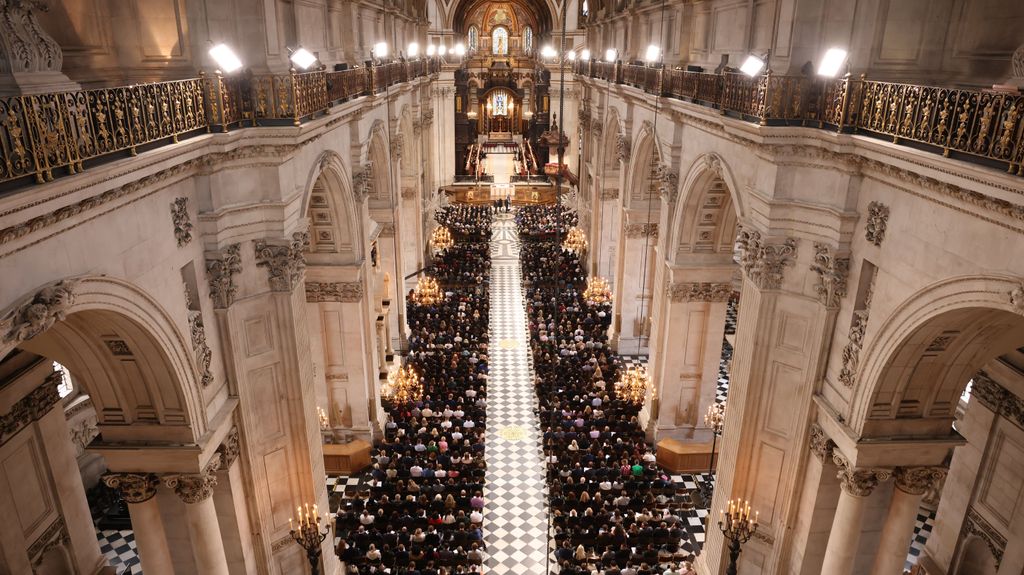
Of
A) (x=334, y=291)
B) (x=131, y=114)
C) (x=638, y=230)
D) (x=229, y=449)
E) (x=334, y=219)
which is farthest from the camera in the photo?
(x=638, y=230)

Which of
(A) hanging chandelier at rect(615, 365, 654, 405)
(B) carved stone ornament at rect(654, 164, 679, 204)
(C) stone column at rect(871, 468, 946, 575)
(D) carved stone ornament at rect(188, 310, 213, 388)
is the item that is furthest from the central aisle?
(B) carved stone ornament at rect(654, 164, 679, 204)

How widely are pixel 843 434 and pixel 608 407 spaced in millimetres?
Answer: 9754

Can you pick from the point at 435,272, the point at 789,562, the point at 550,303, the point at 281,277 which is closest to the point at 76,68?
the point at 281,277

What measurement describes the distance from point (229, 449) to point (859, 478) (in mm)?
9125

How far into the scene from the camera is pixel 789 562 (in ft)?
36.1

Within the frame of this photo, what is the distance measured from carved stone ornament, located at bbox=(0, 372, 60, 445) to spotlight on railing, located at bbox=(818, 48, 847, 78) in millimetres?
12265

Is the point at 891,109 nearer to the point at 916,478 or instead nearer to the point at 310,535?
the point at 916,478

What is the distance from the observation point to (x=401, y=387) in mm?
17719

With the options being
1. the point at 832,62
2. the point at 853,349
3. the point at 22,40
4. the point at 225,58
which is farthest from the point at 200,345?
A: the point at 832,62

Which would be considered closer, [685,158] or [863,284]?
[863,284]

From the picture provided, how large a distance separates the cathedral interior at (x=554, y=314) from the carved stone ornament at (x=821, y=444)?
62mm

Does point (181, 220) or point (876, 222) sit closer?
point (181, 220)

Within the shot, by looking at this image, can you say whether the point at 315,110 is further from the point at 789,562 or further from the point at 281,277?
the point at 789,562

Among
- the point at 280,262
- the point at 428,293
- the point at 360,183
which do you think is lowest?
the point at 428,293
